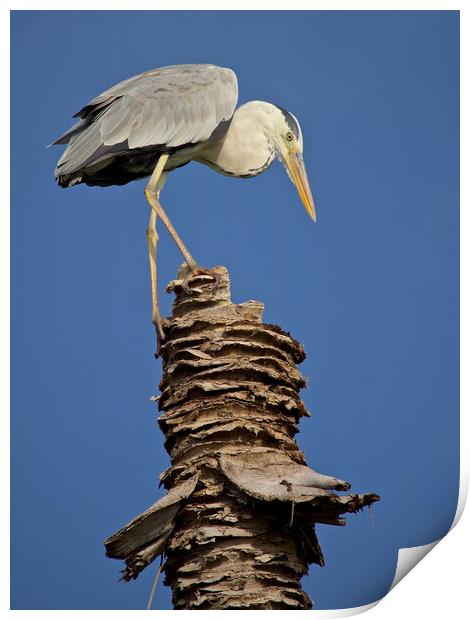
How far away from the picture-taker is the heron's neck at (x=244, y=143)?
4.50 m

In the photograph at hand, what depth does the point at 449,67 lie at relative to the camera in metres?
3.16

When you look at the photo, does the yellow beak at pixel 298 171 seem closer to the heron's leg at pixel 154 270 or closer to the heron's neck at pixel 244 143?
the heron's neck at pixel 244 143

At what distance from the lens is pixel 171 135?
424 centimetres

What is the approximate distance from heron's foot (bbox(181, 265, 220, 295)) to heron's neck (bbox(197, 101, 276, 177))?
1621 mm

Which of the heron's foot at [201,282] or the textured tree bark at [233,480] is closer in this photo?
the textured tree bark at [233,480]

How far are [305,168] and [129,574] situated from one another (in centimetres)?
243

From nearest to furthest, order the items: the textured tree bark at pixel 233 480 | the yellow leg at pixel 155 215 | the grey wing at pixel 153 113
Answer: the textured tree bark at pixel 233 480 → the yellow leg at pixel 155 215 → the grey wing at pixel 153 113

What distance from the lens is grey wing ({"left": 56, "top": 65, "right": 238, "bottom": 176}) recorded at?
4.00 meters

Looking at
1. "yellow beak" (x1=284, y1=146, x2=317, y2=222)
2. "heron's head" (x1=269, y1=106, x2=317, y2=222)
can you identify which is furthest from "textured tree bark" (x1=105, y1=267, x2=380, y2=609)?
"heron's head" (x1=269, y1=106, x2=317, y2=222)

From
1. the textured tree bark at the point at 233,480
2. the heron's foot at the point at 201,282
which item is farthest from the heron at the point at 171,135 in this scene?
the textured tree bark at the point at 233,480

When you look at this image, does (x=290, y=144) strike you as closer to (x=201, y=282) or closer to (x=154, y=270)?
(x=154, y=270)

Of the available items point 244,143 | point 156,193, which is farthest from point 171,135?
point 244,143

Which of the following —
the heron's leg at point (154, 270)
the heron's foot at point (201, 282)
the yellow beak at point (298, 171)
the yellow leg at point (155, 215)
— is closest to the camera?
the heron's foot at point (201, 282)
